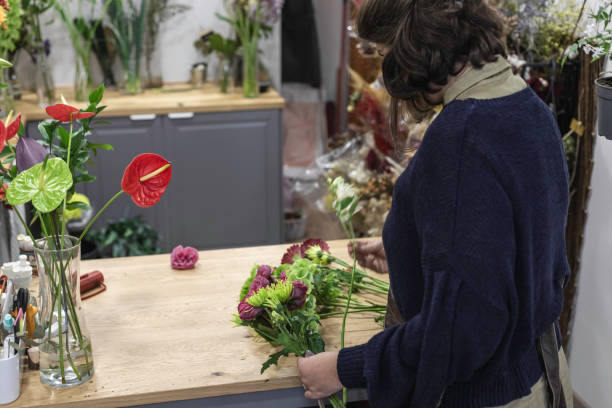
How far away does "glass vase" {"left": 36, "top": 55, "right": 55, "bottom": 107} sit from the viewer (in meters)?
3.67

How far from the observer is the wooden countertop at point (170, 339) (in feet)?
4.75

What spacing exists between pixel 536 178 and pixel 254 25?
2.93 meters

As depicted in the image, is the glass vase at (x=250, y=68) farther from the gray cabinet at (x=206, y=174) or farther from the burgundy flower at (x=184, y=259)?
the burgundy flower at (x=184, y=259)

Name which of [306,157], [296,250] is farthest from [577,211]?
[306,157]

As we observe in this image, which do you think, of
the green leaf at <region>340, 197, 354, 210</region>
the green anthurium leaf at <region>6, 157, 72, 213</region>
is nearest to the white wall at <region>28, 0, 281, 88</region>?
the green leaf at <region>340, 197, 354, 210</region>

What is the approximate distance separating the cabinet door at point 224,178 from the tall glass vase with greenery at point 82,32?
503 mm

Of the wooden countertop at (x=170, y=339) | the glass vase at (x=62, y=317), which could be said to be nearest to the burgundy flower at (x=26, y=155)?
the glass vase at (x=62, y=317)

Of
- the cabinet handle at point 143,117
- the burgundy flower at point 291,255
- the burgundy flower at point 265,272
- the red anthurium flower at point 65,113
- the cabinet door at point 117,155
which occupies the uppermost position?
the red anthurium flower at point 65,113

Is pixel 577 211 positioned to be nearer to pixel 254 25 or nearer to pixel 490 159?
pixel 490 159

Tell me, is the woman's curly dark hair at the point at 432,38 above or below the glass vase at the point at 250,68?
above

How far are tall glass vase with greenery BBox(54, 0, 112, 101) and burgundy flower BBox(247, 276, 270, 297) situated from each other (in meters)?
2.50

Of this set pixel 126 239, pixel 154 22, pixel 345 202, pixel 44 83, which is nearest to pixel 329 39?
pixel 154 22

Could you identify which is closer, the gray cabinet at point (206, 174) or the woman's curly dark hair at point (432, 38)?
the woman's curly dark hair at point (432, 38)

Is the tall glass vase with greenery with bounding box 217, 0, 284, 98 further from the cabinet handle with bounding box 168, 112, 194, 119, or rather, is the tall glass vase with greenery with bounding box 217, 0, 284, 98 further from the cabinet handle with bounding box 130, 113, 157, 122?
the cabinet handle with bounding box 130, 113, 157, 122
